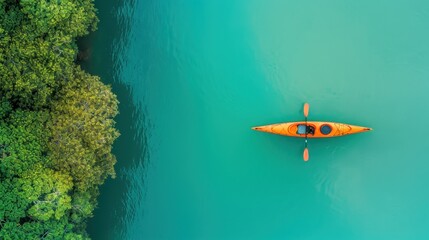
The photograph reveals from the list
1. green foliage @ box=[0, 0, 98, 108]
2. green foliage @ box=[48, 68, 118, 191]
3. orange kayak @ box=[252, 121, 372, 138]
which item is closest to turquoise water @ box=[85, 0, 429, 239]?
orange kayak @ box=[252, 121, 372, 138]

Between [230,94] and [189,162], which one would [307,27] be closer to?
[230,94]

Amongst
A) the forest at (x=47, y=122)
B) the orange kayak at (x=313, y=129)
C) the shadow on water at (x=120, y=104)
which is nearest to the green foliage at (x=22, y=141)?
the forest at (x=47, y=122)

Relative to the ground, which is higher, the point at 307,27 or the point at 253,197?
the point at 307,27

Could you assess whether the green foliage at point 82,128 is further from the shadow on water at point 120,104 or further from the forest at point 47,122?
→ the shadow on water at point 120,104

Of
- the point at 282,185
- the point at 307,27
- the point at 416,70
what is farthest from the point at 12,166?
the point at 416,70

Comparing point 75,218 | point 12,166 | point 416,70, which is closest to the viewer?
point 12,166

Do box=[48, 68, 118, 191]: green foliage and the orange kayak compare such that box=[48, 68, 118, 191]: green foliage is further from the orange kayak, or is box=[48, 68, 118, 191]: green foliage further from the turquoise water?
the orange kayak

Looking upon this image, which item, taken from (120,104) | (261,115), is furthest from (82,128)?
(261,115)
